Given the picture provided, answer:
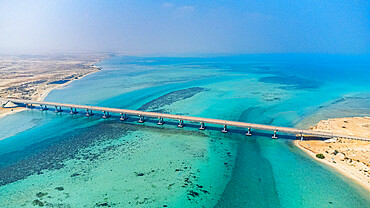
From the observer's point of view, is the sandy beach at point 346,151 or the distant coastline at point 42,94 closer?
the sandy beach at point 346,151

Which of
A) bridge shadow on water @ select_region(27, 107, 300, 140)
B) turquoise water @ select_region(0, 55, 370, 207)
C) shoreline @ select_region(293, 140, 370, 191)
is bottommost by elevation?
turquoise water @ select_region(0, 55, 370, 207)

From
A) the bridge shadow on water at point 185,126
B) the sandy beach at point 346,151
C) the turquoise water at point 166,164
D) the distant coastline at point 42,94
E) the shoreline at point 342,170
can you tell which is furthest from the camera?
the distant coastline at point 42,94

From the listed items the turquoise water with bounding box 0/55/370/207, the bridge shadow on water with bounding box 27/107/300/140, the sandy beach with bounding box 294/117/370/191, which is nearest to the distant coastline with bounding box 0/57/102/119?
the turquoise water with bounding box 0/55/370/207

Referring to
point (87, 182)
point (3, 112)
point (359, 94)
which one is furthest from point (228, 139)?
point (359, 94)

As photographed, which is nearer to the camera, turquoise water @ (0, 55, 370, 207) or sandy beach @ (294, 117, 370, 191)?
turquoise water @ (0, 55, 370, 207)

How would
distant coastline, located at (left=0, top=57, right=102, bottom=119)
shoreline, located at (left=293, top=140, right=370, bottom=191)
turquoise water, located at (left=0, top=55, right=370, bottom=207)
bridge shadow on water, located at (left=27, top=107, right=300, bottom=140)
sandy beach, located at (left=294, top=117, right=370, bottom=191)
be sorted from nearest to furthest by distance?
1. turquoise water, located at (left=0, top=55, right=370, bottom=207)
2. shoreline, located at (left=293, top=140, right=370, bottom=191)
3. sandy beach, located at (left=294, top=117, right=370, bottom=191)
4. bridge shadow on water, located at (left=27, top=107, right=300, bottom=140)
5. distant coastline, located at (left=0, top=57, right=102, bottom=119)

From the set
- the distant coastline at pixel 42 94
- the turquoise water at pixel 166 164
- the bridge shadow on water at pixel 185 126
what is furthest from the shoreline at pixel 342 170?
the distant coastline at pixel 42 94

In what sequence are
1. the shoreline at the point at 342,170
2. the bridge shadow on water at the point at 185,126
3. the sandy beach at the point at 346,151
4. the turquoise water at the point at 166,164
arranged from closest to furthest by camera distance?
1. the turquoise water at the point at 166,164
2. the shoreline at the point at 342,170
3. the sandy beach at the point at 346,151
4. the bridge shadow on water at the point at 185,126

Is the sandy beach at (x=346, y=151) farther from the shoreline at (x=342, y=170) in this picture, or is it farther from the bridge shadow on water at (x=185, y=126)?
the bridge shadow on water at (x=185, y=126)

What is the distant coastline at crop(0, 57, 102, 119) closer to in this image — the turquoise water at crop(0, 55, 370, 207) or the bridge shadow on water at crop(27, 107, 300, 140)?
the turquoise water at crop(0, 55, 370, 207)
